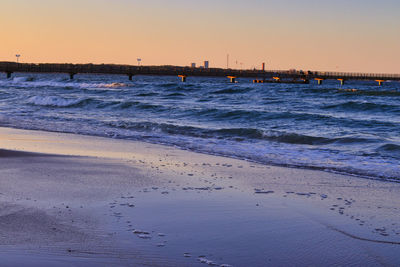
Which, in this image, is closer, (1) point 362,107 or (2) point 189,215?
(2) point 189,215

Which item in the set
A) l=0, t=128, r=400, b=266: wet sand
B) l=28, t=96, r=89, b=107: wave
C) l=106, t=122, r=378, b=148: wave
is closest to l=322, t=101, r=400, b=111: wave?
l=106, t=122, r=378, b=148: wave

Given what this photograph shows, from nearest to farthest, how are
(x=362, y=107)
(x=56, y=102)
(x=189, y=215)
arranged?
(x=189, y=215) → (x=362, y=107) → (x=56, y=102)

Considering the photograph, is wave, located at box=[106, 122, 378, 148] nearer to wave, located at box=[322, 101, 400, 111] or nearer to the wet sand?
the wet sand

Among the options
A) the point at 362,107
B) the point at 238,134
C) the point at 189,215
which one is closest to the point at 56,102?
the point at 362,107

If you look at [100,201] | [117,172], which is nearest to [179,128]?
[117,172]

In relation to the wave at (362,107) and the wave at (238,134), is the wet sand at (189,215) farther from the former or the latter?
the wave at (362,107)

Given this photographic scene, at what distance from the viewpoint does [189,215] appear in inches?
231

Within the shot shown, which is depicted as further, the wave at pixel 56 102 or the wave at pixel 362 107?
the wave at pixel 56 102

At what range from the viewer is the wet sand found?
4.56 metres

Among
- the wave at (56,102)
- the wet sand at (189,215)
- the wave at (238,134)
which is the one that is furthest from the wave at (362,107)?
the wet sand at (189,215)

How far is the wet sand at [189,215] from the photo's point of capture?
15.0 feet

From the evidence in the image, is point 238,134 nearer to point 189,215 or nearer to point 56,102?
point 189,215

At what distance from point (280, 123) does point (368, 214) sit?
1369cm

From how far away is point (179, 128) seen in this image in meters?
17.3
